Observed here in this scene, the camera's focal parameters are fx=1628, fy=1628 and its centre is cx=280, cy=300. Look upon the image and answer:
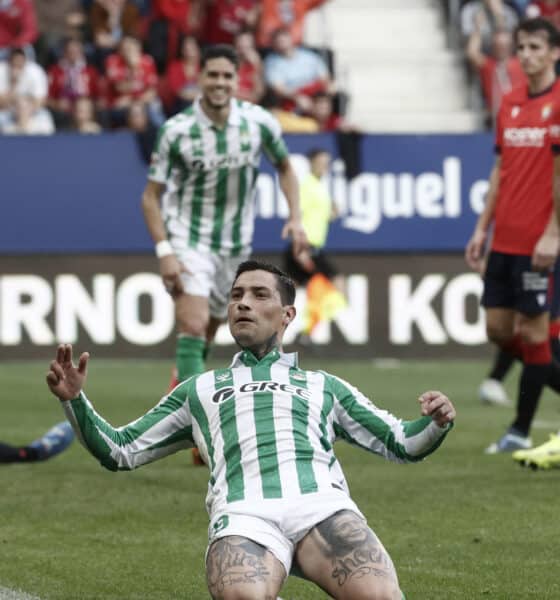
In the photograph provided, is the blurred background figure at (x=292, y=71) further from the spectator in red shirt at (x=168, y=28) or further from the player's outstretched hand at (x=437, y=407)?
the player's outstretched hand at (x=437, y=407)

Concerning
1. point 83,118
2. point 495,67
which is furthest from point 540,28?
point 495,67

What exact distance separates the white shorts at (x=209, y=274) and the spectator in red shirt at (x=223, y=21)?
9228mm

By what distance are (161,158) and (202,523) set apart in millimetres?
2570

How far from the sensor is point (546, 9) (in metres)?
18.9

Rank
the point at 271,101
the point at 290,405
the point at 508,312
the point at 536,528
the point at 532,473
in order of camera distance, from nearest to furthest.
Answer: the point at 290,405
the point at 536,528
the point at 532,473
the point at 508,312
the point at 271,101

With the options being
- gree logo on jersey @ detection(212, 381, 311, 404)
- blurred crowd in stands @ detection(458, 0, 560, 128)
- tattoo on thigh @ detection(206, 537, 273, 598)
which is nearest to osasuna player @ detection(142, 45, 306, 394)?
gree logo on jersey @ detection(212, 381, 311, 404)

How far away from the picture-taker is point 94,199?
15312mm

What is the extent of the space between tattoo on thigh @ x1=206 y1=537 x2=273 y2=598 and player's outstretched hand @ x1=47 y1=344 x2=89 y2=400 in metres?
0.60

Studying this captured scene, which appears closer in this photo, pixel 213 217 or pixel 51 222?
pixel 213 217

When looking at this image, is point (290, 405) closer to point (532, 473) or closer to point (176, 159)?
point (532, 473)

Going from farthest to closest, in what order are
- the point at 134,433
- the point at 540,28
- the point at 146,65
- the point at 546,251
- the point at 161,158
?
the point at 146,65 → the point at 161,158 → the point at 540,28 → the point at 546,251 → the point at 134,433

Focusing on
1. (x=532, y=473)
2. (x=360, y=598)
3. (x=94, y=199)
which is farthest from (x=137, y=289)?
(x=360, y=598)

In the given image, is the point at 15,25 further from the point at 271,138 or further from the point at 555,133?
the point at 555,133

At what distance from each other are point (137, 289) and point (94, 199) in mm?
969
